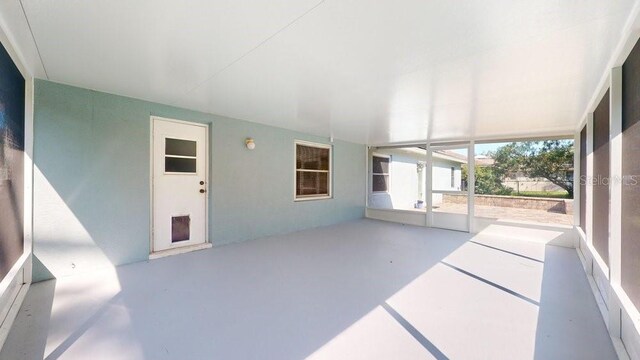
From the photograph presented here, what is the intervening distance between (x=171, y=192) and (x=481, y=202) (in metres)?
9.33

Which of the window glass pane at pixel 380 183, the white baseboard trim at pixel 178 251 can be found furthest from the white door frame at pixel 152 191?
the window glass pane at pixel 380 183

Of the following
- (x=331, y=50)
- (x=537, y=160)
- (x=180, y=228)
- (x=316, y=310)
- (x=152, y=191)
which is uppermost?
(x=331, y=50)

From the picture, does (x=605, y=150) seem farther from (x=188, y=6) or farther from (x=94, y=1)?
(x=94, y=1)

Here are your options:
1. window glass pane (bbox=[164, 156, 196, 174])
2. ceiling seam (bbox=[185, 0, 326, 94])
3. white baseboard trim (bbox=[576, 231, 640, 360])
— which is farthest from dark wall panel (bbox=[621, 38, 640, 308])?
window glass pane (bbox=[164, 156, 196, 174])

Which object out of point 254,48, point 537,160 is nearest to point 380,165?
point 537,160

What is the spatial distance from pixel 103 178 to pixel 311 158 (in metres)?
4.08

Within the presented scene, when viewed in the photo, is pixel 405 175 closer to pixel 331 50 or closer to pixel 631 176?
pixel 631 176

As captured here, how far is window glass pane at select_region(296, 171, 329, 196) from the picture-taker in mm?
6211

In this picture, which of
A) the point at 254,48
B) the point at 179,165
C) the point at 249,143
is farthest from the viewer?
the point at 249,143

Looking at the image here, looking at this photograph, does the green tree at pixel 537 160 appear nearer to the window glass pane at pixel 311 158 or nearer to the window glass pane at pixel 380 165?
the window glass pane at pixel 380 165

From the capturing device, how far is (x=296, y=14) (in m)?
1.71

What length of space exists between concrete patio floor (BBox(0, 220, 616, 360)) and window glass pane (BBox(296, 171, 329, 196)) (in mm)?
2369

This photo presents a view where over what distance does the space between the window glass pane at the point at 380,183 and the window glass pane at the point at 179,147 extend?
5.59m

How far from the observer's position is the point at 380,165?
8.70m
